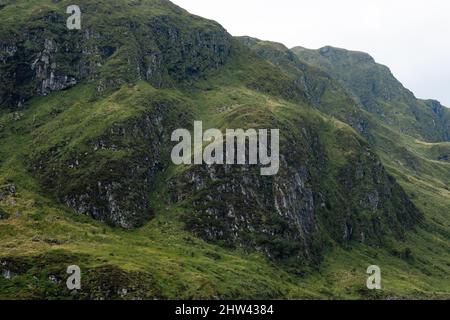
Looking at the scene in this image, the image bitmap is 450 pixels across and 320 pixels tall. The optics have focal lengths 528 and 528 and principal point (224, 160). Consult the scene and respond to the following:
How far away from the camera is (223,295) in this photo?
190m

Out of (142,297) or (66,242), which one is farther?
(66,242)
